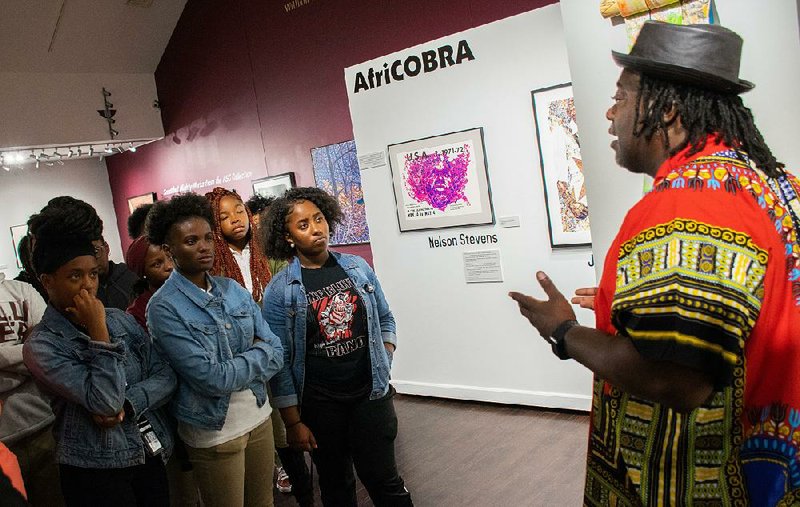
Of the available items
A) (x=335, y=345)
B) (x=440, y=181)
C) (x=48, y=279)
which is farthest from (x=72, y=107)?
(x=335, y=345)

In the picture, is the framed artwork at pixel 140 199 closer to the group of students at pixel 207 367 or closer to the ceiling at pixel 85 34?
the ceiling at pixel 85 34

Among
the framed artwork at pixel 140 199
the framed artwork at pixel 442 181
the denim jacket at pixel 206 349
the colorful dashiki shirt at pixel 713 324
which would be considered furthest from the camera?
the framed artwork at pixel 140 199

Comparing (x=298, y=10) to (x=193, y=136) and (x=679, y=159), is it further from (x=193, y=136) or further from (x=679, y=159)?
(x=679, y=159)

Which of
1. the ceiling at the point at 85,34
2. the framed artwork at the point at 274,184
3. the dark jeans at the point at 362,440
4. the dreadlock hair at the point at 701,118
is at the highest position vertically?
the ceiling at the point at 85,34

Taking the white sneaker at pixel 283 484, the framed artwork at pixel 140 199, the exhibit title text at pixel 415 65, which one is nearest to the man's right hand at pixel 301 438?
the white sneaker at pixel 283 484

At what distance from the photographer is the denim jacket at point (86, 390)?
2143 millimetres

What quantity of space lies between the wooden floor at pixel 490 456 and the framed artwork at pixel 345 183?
1.84 m

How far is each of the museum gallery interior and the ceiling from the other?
0.02 m

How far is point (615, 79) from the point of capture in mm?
2508

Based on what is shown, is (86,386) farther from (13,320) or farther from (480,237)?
(480,237)

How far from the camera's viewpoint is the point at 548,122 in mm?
4055

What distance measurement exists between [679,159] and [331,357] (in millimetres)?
1650

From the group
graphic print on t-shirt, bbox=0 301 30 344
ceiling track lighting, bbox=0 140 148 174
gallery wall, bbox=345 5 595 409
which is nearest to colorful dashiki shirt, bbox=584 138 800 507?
graphic print on t-shirt, bbox=0 301 30 344

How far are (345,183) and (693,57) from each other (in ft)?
15.7
